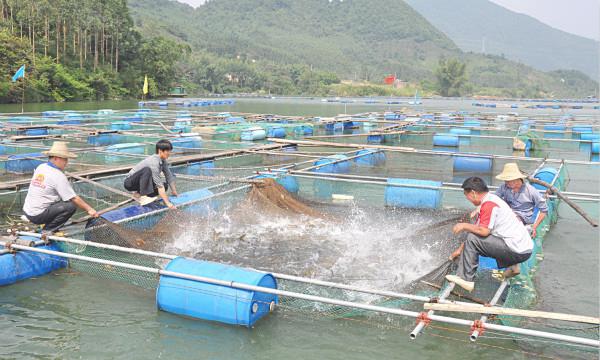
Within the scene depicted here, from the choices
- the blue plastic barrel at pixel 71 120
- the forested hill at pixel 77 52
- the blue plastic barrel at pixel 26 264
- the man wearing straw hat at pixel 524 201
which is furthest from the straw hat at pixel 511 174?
the forested hill at pixel 77 52

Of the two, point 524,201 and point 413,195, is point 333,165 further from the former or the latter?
point 524,201

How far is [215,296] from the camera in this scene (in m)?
5.24

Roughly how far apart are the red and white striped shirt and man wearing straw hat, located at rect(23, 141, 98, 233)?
4476 mm

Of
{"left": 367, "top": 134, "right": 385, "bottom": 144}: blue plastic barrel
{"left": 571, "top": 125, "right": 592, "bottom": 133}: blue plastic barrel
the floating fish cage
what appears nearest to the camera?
the floating fish cage

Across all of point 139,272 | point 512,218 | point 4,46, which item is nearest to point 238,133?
point 139,272

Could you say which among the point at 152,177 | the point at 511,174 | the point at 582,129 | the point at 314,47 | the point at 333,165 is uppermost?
the point at 314,47

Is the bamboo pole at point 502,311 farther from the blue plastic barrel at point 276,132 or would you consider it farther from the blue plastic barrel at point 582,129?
the blue plastic barrel at point 582,129

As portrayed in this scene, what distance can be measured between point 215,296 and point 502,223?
2.86 metres

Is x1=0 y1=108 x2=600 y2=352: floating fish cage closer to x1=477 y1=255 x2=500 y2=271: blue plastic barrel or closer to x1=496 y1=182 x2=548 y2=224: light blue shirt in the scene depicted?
x1=477 y1=255 x2=500 y2=271: blue plastic barrel

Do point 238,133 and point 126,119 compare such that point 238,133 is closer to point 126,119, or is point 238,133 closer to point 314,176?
point 126,119

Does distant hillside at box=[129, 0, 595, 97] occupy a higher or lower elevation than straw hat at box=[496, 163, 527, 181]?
higher

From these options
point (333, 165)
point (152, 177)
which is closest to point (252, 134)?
point (333, 165)

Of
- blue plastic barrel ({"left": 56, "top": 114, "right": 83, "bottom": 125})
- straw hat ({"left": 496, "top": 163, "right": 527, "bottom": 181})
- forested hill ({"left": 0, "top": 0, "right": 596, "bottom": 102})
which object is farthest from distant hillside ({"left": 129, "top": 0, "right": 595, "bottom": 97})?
straw hat ({"left": 496, "top": 163, "right": 527, "bottom": 181})

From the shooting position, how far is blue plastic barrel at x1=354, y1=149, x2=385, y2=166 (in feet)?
46.4
